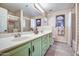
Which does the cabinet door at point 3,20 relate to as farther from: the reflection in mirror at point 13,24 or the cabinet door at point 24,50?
the cabinet door at point 24,50

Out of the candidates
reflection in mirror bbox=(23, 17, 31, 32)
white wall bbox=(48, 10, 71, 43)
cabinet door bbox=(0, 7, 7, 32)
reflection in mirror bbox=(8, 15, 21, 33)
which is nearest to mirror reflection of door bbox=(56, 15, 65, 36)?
white wall bbox=(48, 10, 71, 43)

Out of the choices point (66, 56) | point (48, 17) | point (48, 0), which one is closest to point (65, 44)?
point (66, 56)

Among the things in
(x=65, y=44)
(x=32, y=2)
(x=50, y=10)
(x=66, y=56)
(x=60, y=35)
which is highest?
(x=32, y=2)

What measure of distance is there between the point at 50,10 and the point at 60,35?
1.50 feet

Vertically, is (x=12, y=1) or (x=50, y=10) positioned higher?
(x=12, y=1)

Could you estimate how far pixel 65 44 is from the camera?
60.2 inches

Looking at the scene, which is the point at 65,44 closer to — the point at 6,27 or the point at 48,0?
the point at 48,0

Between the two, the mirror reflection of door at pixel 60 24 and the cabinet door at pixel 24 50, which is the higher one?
the mirror reflection of door at pixel 60 24

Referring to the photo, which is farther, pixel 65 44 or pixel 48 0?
pixel 65 44

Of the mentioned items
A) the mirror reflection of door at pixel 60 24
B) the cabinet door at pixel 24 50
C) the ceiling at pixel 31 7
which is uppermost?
the ceiling at pixel 31 7

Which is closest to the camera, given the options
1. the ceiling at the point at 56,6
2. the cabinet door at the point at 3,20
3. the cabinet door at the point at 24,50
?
the cabinet door at the point at 24,50

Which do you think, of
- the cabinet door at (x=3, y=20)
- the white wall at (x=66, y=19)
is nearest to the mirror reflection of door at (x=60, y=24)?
the white wall at (x=66, y=19)

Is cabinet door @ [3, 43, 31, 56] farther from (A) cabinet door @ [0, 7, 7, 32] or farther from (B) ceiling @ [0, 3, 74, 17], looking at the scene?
(B) ceiling @ [0, 3, 74, 17]

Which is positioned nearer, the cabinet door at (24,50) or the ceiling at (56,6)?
the cabinet door at (24,50)
